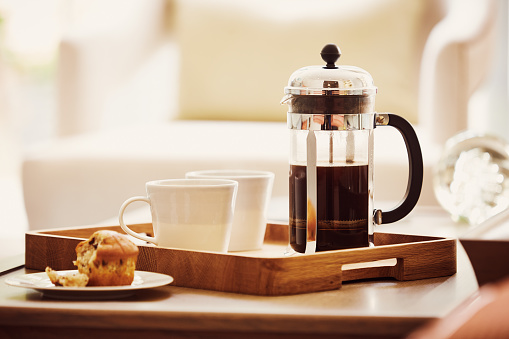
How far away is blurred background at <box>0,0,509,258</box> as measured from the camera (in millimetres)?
2176

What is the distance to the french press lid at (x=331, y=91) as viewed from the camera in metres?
0.89

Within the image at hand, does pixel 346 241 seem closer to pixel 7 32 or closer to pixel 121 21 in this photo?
pixel 121 21

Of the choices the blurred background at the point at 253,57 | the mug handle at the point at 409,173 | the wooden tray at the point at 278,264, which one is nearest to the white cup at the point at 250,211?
the wooden tray at the point at 278,264

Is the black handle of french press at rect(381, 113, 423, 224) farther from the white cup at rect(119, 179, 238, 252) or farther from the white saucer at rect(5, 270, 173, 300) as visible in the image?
the white saucer at rect(5, 270, 173, 300)

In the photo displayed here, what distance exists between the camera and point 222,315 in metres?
0.69

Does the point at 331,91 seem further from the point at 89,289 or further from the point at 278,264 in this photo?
the point at 89,289

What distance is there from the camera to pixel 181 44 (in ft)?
8.75

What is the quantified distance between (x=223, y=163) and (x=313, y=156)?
1.09 m

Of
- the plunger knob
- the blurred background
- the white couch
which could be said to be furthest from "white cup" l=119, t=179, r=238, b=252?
the blurred background

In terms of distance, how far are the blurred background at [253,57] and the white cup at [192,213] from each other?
1.29 meters

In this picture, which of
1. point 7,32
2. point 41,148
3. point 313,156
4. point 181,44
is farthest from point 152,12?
point 7,32

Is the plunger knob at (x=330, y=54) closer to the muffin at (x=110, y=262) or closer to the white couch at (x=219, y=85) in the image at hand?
the muffin at (x=110, y=262)

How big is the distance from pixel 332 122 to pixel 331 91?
4 cm

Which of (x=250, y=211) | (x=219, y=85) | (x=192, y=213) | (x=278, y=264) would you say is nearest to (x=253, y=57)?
(x=219, y=85)
